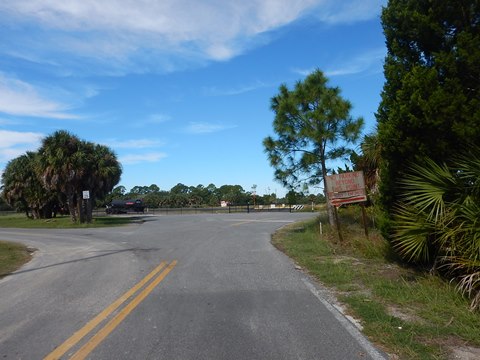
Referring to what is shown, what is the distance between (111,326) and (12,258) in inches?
437

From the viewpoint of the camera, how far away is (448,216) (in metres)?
8.17

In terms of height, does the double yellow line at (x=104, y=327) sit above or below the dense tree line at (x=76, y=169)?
below

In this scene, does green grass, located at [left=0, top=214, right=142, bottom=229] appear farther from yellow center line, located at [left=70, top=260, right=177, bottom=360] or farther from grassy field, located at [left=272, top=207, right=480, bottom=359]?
yellow center line, located at [left=70, top=260, right=177, bottom=360]

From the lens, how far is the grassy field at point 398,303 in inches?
217

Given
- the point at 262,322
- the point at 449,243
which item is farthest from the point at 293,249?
the point at 262,322

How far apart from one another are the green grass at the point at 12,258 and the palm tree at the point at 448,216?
32.7 feet

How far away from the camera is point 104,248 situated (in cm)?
1870

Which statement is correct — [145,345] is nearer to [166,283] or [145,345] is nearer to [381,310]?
[381,310]

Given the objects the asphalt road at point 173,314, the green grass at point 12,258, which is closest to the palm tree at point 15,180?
the green grass at point 12,258

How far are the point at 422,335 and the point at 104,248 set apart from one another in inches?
585

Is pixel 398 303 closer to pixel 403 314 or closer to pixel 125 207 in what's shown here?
pixel 403 314

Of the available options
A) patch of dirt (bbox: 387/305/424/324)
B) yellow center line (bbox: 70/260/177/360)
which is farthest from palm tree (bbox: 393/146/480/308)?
yellow center line (bbox: 70/260/177/360)

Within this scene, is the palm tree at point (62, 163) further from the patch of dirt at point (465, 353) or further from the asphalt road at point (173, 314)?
the patch of dirt at point (465, 353)

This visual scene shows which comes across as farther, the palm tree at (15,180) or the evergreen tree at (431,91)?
the palm tree at (15,180)
